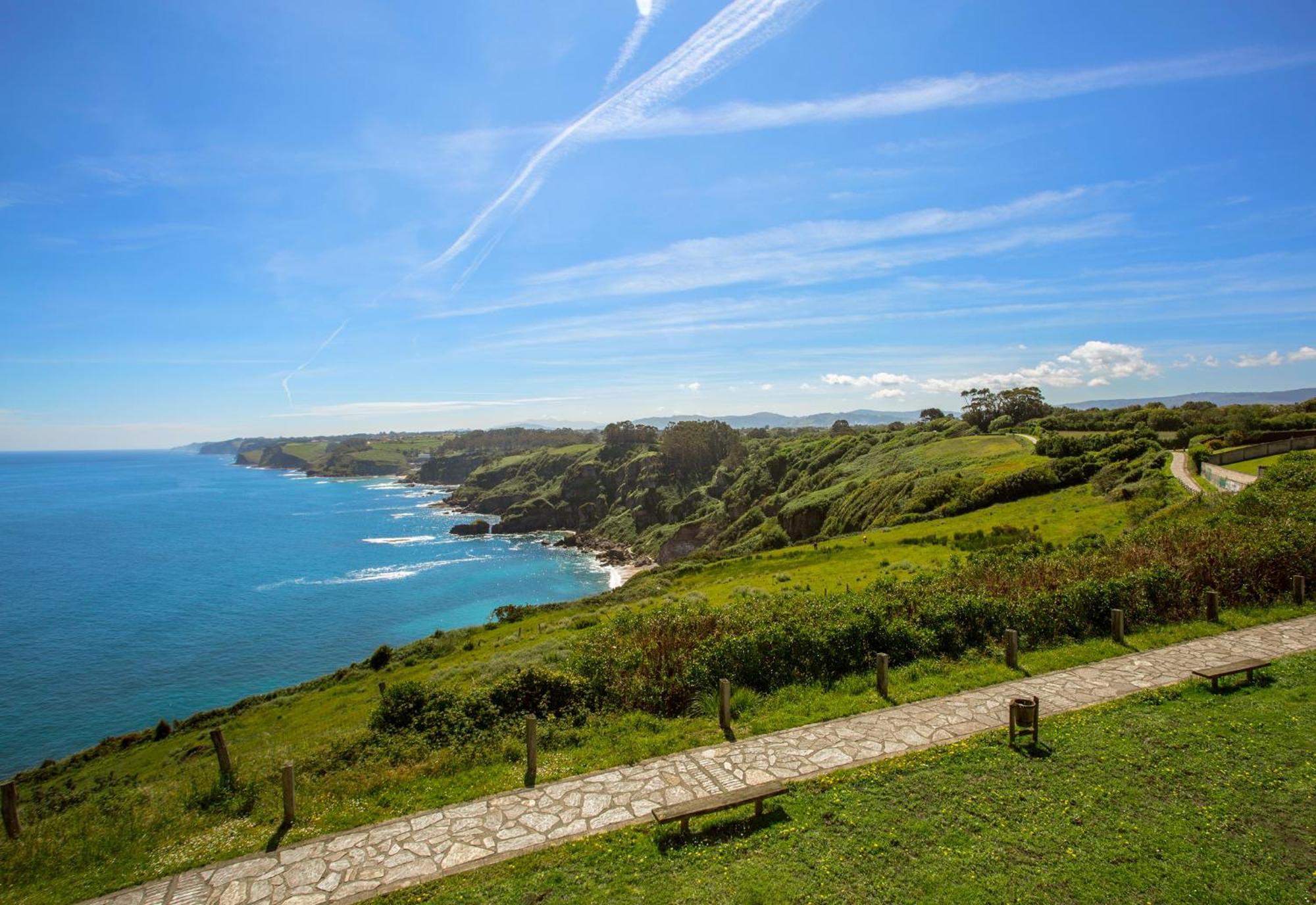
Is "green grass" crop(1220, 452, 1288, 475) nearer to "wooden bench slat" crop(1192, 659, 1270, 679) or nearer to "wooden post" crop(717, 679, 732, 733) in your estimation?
"wooden bench slat" crop(1192, 659, 1270, 679)

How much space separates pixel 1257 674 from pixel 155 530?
174 m

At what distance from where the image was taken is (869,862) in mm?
8086

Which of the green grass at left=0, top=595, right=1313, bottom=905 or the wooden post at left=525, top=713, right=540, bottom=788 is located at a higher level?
the wooden post at left=525, top=713, right=540, bottom=788

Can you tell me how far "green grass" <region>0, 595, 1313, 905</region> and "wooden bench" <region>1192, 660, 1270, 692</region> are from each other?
2.56 meters

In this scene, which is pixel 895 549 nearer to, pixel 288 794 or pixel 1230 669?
pixel 1230 669

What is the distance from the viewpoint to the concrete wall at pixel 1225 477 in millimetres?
29641

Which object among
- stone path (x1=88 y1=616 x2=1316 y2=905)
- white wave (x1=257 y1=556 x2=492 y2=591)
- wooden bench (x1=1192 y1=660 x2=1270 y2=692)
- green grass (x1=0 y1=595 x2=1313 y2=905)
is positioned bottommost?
white wave (x1=257 y1=556 x2=492 y2=591)

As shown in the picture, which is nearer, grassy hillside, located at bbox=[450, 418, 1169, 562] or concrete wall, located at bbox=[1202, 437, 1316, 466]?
concrete wall, located at bbox=[1202, 437, 1316, 466]

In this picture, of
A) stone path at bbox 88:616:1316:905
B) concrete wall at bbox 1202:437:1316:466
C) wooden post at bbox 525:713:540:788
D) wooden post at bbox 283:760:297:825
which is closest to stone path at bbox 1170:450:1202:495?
concrete wall at bbox 1202:437:1316:466

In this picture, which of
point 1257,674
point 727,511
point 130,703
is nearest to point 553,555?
point 727,511

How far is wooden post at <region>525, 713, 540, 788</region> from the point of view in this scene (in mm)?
11203

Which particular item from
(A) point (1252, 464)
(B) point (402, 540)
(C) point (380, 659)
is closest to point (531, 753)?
(C) point (380, 659)

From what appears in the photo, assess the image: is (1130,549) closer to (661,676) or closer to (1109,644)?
(1109,644)

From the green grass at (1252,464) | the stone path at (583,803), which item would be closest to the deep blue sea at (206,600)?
the stone path at (583,803)
